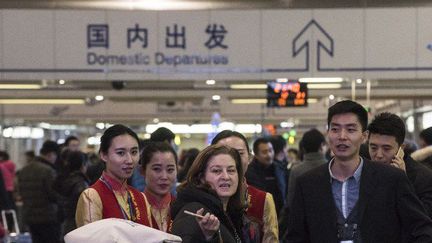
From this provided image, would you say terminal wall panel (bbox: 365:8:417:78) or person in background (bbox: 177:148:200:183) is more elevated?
terminal wall panel (bbox: 365:8:417:78)

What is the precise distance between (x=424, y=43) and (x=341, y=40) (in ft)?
4.20

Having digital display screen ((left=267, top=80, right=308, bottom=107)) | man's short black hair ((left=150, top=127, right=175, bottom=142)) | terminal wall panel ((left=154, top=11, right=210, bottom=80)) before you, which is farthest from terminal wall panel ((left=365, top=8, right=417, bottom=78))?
man's short black hair ((left=150, top=127, right=175, bottom=142))

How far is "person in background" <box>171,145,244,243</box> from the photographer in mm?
4715

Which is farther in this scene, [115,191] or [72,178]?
[72,178]

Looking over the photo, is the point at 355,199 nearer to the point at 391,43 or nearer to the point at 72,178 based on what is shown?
the point at 72,178

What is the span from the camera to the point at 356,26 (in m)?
15.8

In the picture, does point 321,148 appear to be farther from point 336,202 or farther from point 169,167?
point 336,202

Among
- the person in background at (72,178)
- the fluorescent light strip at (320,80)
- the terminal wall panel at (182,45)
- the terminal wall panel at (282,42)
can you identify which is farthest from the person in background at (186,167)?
the fluorescent light strip at (320,80)

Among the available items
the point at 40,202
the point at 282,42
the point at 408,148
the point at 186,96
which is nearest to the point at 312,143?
the point at 408,148

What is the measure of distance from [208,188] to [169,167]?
1222 mm

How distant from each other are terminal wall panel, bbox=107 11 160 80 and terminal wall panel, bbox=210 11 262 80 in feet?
3.11

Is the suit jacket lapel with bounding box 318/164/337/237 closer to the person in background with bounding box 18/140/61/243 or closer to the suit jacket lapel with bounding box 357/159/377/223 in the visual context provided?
the suit jacket lapel with bounding box 357/159/377/223

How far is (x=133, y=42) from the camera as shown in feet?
52.1

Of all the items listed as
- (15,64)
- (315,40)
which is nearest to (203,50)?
(315,40)
